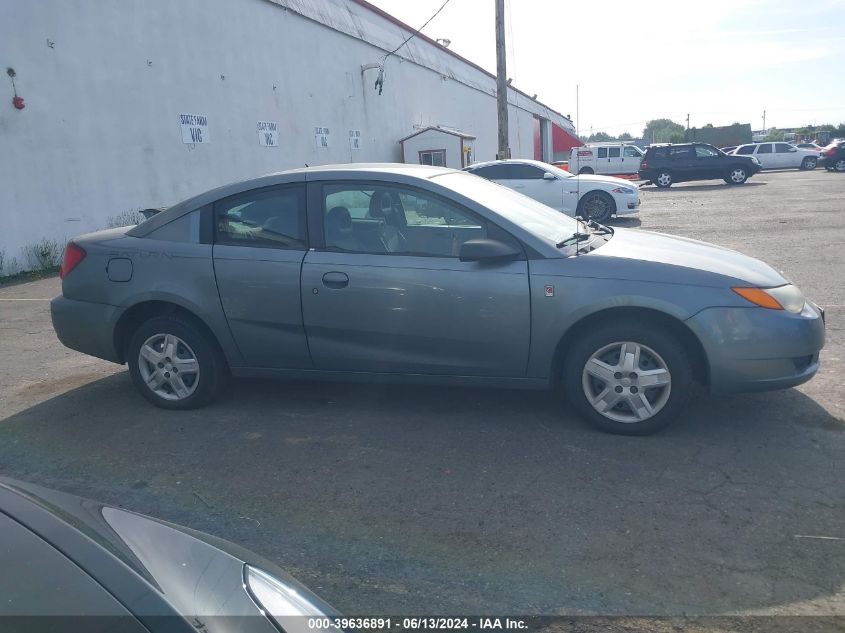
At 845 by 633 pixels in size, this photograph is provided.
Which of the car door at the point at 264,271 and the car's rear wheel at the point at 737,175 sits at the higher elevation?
the car's rear wheel at the point at 737,175

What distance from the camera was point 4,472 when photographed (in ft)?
13.9

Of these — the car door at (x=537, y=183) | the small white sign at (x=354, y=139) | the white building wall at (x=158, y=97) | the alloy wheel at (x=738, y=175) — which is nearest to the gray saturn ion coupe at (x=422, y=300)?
the white building wall at (x=158, y=97)

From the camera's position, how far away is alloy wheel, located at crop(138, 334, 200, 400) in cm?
498

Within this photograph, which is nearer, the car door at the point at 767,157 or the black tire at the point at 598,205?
the black tire at the point at 598,205

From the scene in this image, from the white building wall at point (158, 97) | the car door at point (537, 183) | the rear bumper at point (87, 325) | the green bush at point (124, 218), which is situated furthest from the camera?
the car door at point (537, 183)

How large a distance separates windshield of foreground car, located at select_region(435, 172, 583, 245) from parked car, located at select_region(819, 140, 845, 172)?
32812mm

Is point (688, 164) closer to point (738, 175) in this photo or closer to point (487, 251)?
point (738, 175)

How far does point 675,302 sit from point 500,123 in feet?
59.5

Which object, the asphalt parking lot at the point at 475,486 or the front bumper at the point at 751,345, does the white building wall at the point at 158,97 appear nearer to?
the asphalt parking lot at the point at 475,486

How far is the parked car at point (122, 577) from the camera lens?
5.47 feet

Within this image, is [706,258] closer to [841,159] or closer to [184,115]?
[184,115]

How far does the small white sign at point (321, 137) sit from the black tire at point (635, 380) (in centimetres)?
1797

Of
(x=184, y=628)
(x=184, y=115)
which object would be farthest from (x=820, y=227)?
(x=184, y=628)

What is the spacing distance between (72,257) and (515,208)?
316cm
